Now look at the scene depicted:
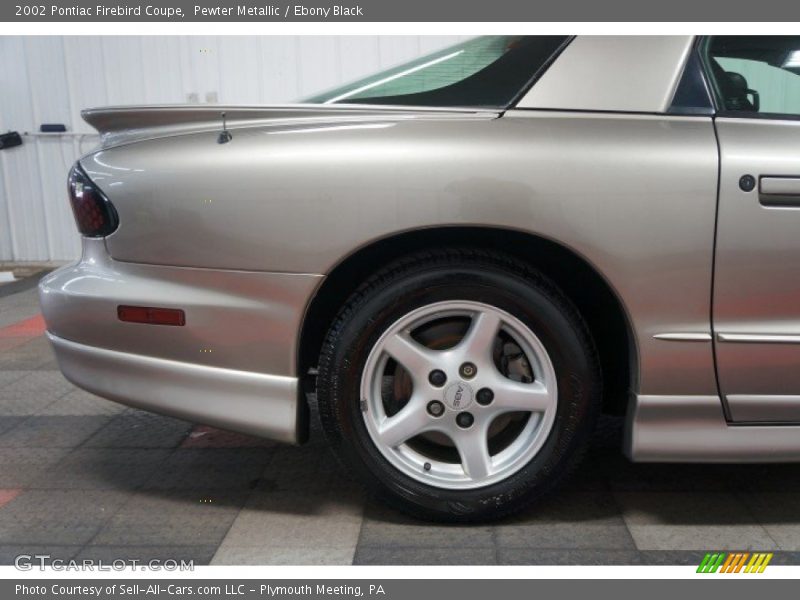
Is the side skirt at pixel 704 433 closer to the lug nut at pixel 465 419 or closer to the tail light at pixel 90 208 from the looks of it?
the lug nut at pixel 465 419

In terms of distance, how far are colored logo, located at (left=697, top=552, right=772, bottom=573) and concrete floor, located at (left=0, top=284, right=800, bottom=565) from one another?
3 centimetres

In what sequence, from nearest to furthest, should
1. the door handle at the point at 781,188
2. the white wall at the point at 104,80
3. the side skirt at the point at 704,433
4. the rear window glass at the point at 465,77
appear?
the door handle at the point at 781,188, the side skirt at the point at 704,433, the rear window glass at the point at 465,77, the white wall at the point at 104,80

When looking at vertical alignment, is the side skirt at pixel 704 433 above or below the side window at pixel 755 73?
below

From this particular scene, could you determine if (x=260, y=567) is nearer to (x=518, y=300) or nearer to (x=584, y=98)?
(x=518, y=300)

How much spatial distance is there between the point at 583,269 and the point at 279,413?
1042 millimetres

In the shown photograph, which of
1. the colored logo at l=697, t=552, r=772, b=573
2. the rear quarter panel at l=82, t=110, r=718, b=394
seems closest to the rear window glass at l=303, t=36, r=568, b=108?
the rear quarter panel at l=82, t=110, r=718, b=394

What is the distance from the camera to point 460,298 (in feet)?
7.83

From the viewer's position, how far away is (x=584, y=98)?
2.40 meters

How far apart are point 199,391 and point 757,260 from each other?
1728 millimetres

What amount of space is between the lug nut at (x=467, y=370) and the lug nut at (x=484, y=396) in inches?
2.2

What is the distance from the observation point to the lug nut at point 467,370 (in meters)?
2.42

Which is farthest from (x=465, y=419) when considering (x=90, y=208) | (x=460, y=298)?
(x=90, y=208)

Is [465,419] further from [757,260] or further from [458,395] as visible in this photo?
[757,260]

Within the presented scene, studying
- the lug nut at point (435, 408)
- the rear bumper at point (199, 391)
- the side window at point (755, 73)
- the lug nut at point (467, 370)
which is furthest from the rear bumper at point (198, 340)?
the side window at point (755, 73)
